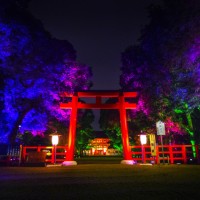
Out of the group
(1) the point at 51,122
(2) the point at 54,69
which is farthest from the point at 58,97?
(1) the point at 51,122

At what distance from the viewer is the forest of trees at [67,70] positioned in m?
12.6

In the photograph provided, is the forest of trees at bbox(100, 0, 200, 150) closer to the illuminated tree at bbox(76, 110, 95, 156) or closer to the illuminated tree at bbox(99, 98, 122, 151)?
the illuminated tree at bbox(99, 98, 122, 151)

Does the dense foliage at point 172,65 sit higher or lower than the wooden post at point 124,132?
higher

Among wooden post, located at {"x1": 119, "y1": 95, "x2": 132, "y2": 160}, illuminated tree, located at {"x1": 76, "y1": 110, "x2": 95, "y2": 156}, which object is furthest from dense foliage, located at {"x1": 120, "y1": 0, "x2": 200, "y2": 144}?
illuminated tree, located at {"x1": 76, "y1": 110, "x2": 95, "y2": 156}

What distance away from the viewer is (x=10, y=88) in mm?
15977

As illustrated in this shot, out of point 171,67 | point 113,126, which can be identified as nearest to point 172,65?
point 171,67

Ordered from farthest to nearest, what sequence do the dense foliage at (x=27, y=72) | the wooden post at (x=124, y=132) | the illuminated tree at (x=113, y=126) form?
the illuminated tree at (x=113, y=126), the wooden post at (x=124, y=132), the dense foliage at (x=27, y=72)

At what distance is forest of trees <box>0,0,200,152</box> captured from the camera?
41.3ft

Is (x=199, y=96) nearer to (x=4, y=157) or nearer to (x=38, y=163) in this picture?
(x=38, y=163)

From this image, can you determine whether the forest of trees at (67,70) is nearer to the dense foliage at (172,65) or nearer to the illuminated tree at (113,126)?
the dense foliage at (172,65)

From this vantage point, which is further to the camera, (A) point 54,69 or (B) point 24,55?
(A) point 54,69

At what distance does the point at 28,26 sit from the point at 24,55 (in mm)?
1972

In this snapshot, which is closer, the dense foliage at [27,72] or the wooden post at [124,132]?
the dense foliage at [27,72]

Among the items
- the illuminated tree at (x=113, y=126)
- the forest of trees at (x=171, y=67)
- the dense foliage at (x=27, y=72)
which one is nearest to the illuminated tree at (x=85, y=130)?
the illuminated tree at (x=113, y=126)
